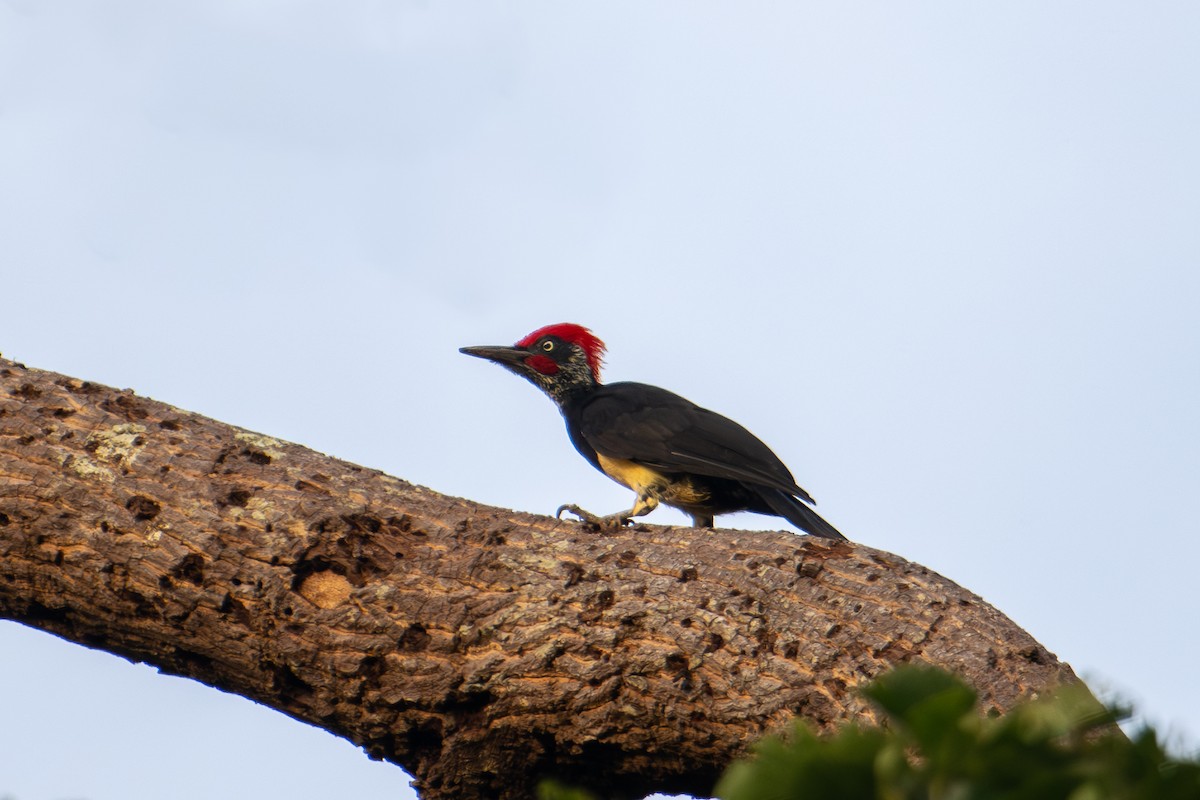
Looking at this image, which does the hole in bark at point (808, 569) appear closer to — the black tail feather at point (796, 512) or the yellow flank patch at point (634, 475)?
the black tail feather at point (796, 512)

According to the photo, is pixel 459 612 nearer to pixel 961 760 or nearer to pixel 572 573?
pixel 572 573

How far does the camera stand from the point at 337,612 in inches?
131

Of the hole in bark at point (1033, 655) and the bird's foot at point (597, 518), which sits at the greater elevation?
the bird's foot at point (597, 518)

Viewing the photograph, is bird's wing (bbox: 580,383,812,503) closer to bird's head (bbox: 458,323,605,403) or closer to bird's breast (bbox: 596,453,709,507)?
bird's breast (bbox: 596,453,709,507)

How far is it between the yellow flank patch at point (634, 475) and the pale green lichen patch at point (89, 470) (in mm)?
2559

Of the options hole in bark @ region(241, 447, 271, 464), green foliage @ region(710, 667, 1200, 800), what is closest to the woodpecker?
hole in bark @ region(241, 447, 271, 464)

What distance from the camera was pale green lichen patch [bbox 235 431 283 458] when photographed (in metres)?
3.73

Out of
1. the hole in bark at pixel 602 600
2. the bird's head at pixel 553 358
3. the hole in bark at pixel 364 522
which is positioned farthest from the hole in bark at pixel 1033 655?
the bird's head at pixel 553 358

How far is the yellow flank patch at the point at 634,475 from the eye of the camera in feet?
18.4

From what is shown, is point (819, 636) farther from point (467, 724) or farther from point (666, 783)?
point (467, 724)

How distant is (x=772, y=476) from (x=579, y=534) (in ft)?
5.75

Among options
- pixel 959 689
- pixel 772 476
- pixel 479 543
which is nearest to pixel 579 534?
pixel 479 543

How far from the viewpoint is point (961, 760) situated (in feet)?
3.43

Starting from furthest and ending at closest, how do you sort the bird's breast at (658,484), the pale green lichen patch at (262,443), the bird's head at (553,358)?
1. the bird's head at (553,358)
2. the bird's breast at (658,484)
3. the pale green lichen patch at (262,443)
